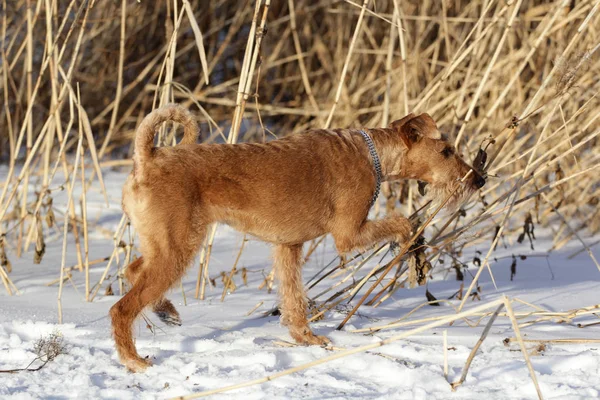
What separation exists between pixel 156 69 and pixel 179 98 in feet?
2.47

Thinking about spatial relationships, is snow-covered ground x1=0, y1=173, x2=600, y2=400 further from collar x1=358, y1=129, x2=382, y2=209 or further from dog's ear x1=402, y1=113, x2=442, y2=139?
dog's ear x1=402, y1=113, x2=442, y2=139

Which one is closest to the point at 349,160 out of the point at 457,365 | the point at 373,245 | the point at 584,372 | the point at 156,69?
the point at 373,245

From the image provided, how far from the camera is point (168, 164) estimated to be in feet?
11.2

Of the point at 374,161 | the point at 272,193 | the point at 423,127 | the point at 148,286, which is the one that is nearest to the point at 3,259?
the point at 148,286

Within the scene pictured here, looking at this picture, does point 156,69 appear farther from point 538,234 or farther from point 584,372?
point 584,372

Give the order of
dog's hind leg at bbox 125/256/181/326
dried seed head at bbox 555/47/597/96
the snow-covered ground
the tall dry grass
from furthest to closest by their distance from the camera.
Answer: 1. the tall dry grass
2. dog's hind leg at bbox 125/256/181/326
3. dried seed head at bbox 555/47/597/96
4. the snow-covered ground

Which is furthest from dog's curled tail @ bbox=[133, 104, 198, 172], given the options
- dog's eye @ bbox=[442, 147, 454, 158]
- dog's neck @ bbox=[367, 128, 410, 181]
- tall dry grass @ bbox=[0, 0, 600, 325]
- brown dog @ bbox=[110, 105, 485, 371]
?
tall dry grass @ bbox=[0, 0, 600, 325]

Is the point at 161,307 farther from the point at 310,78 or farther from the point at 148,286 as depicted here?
the point at 310,78

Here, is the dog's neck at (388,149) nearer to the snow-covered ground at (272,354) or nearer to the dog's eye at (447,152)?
the dog's eye at (447,152)

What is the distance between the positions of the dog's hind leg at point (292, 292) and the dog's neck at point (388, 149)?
0.56 m

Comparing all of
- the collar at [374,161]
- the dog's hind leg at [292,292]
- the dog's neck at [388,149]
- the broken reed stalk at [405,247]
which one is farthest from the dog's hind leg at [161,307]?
the dog's neck at [388,149]

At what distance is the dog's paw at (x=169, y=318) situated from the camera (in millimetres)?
3811

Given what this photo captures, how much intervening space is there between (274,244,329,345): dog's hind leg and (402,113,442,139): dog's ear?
2.53ft

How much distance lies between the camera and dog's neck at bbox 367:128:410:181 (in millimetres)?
3959
